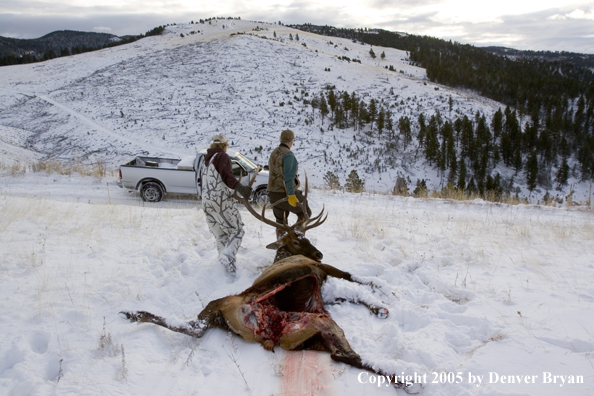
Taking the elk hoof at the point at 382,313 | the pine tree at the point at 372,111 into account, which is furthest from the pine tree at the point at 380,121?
the elk hoof at the point at 382,313

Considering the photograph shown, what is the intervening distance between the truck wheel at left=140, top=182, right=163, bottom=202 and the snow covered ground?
3485mm

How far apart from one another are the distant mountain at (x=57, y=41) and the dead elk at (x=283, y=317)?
14074 centimetres

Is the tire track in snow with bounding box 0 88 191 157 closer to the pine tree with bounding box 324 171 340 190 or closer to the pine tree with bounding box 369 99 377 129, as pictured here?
the pine tree with bounding box 324 171 340 190

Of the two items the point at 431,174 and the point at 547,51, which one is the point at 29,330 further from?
the point at 547,51

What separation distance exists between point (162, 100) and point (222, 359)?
30.4m

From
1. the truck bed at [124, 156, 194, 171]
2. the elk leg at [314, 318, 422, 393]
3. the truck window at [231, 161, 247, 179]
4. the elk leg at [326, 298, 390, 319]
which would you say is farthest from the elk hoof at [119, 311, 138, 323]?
the truck bed at [124, 156, 194, 171]

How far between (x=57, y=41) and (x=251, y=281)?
173m

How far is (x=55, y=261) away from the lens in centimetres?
462

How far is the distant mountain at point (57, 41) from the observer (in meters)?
123

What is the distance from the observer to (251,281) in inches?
179

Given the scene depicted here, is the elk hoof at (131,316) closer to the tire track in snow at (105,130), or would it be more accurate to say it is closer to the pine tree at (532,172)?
the tire track in snow at (105,130)

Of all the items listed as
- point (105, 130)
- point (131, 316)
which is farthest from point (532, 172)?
point (131, 316)

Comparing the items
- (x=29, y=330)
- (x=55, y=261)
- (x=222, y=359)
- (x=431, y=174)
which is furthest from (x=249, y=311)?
(x=431, y=174)

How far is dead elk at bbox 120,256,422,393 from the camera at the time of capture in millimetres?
3180
